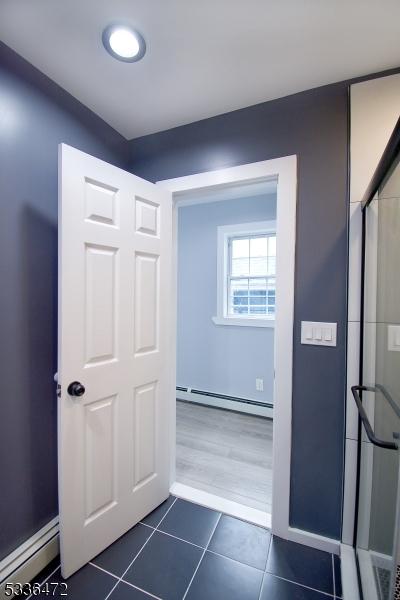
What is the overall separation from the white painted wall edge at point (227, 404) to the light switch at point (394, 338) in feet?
7.04

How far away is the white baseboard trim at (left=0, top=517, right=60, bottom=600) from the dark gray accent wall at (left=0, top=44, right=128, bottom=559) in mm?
32

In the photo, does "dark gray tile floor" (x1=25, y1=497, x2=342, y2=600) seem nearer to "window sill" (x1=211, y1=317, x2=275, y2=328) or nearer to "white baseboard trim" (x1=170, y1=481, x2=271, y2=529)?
"white baseboard trim" (x1=170, y1=481, x2=271, y2=529)

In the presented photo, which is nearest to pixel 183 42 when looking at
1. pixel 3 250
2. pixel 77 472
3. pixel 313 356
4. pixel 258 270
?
A: pixel 3 250

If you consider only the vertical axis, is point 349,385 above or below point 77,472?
above

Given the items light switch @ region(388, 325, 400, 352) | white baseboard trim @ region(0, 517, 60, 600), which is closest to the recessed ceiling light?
light switch @ region(388, 325, 400, 352)

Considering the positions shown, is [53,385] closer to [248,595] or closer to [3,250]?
[3,250]

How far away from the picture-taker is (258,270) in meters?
3.17

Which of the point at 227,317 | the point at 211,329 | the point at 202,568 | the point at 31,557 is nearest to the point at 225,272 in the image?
the point at 227,317

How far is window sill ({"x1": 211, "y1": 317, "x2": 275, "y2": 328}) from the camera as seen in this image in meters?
2.98

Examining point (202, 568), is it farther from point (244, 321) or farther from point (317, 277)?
point (244, 321)

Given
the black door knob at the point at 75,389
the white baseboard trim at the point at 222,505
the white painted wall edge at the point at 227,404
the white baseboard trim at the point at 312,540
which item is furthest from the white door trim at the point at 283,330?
the white painted wall edge at the point at 227,404

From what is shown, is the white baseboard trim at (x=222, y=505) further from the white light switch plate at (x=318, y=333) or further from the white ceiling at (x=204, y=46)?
the white ceiling at (x=204, y=46)

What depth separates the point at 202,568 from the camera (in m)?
1.29

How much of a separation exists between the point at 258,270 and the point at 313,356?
188 cm
